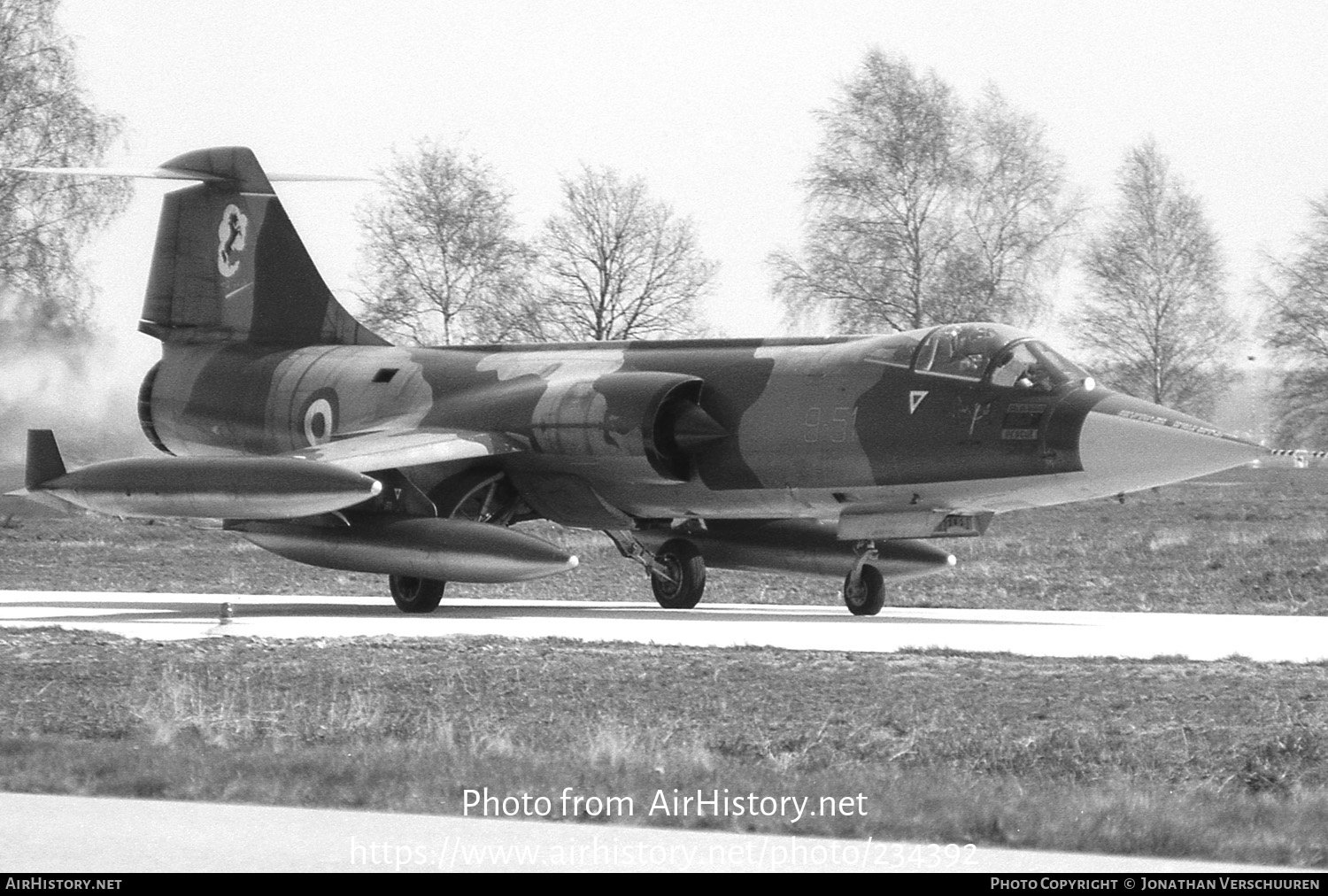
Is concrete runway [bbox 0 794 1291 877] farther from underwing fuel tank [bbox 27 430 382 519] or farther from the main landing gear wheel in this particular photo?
the main landing gear wheel

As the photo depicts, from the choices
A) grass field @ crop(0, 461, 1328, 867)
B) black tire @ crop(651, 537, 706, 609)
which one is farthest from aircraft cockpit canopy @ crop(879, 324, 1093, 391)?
grass field @ crop(0, 461, 1328, 867)

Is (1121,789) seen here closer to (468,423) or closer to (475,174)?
(468,423)

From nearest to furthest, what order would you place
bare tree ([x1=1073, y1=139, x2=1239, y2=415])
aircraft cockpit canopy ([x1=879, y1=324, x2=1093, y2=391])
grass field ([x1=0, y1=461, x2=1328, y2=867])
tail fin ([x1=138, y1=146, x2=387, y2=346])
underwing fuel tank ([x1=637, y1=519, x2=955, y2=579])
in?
grass field ([x1=0, y1=461, x2=1328, y2=867]), aircraft cockpit canopy ([x1=879, y1=324, x2=1093, y2=391]), underwing fuel tank ([x1=637, y1=519, x2=955, y2=579]), tail fin ([x1=138, y1=146, x2=387, y2=346]), bare tree ([x1=1073, y1=139, x2=1239, y2=415])

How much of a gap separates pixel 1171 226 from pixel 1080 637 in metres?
34.5

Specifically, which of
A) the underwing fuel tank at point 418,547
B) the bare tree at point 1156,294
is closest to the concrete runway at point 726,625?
the underwing fuel tank at point 418,547

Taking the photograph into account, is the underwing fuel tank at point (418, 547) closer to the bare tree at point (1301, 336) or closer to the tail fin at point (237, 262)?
the tail fin at point (237, 262)

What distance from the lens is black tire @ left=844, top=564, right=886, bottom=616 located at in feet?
57.2

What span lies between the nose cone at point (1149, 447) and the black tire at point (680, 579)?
4.71 metres

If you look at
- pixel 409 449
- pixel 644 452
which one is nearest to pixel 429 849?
pixel 644 452

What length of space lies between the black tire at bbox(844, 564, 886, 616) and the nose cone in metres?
2.78

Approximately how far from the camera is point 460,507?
18344 mm

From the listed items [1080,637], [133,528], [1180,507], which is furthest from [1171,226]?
[1080,637]

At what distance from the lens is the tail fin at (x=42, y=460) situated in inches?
652

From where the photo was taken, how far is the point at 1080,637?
1405cm
